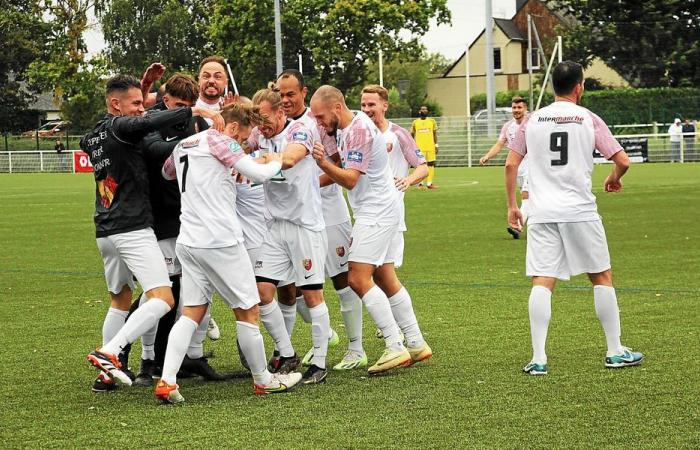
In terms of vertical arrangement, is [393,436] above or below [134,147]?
below

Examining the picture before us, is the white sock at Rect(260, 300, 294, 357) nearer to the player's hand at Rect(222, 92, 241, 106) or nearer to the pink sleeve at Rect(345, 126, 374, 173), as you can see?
the pink sleeve at Rect(345, 126, 374, 173)

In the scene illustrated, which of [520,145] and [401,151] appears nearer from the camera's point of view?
[520,145]

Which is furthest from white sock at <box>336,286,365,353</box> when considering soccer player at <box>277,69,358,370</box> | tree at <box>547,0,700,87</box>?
tree at <box>547,0,700,87</box>

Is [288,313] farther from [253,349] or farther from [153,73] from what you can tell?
[153,73]

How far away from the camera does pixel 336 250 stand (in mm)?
8523

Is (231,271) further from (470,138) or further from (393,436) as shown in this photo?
(470,138)

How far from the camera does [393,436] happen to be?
19.7ft

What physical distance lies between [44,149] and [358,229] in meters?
56.9

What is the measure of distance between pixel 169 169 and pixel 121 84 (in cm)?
70

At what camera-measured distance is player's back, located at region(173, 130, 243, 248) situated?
703 centimetres

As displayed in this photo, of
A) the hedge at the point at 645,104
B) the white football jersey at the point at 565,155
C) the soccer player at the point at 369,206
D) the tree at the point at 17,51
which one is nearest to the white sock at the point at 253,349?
the soccer player at the point at 369,206

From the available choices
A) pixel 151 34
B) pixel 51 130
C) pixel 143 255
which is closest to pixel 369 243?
pixel 143 255

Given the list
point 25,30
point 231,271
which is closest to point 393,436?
point 231,271

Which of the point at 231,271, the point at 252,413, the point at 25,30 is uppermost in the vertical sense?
the point at 25,30
